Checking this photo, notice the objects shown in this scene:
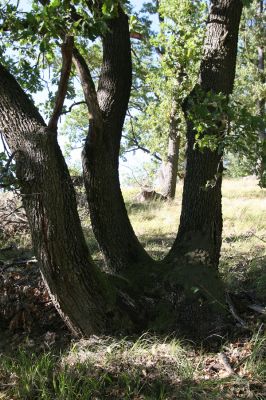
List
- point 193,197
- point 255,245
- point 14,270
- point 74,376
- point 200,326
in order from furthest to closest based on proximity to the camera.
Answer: point 255,245 < point 14,270 < point 193,197 < point 200,326 < point 74,376

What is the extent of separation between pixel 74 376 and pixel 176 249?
181 centimetres

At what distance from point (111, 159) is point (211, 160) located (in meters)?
1.12

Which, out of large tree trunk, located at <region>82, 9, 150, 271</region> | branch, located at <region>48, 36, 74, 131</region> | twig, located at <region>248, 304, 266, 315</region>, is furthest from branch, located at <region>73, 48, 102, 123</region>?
twig, located at <region>248, 304, 266, 315</region>

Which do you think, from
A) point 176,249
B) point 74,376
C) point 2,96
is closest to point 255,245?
point 176,249

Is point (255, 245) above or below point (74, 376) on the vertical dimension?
above

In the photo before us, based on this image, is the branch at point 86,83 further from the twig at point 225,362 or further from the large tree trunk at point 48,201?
the twig at point 225,362

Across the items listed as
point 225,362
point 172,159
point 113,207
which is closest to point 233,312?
point 225,362

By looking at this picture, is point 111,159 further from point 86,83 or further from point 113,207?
point 86,83

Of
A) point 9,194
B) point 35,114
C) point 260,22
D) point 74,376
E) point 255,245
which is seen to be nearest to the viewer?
point 74,376

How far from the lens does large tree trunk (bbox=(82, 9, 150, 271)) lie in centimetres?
504

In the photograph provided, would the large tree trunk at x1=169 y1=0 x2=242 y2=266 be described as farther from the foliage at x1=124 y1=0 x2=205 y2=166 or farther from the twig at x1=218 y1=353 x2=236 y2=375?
the foliage at x1=124 y1=0 x2=205 y2=166

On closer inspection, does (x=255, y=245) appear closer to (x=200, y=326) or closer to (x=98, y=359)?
(x=200, y=326)

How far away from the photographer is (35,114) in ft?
13.5

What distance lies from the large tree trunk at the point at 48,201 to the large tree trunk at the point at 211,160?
135cm
